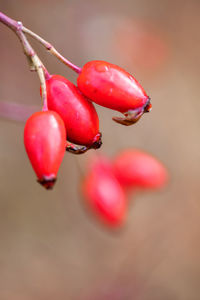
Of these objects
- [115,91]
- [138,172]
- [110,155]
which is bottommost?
[110,155]

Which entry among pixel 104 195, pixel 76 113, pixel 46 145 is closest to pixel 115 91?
pixel 76 113

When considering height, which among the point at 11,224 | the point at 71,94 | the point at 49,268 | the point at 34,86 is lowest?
the point at 49,268

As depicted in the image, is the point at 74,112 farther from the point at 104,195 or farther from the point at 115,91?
the point at 104,195

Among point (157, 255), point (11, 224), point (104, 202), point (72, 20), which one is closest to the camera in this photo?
point (104, 202)

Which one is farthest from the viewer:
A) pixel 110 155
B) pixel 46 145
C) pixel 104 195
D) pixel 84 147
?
pixel 110 155

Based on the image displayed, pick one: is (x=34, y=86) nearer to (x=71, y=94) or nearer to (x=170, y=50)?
(x=170, y=50)

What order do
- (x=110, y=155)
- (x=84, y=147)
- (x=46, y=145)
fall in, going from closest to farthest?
(x=46, y=145), (x=84, y=147), (x=110, y=155)

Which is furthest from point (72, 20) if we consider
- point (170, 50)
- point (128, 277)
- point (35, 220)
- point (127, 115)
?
point (127, 115)
